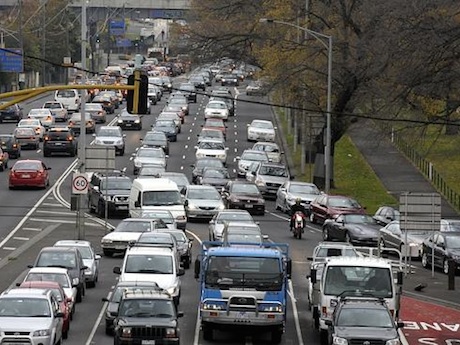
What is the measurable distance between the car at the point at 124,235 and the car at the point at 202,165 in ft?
71.1

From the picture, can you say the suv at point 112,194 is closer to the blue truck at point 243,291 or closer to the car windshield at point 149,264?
the car windshield at point 149,264

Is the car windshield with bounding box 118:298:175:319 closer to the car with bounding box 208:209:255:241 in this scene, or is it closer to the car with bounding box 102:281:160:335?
the car with bounding box 102:281:160:335

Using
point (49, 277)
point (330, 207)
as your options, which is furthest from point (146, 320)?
point (330, 207)

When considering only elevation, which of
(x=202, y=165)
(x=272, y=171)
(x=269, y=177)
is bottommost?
(x=269, y=177)

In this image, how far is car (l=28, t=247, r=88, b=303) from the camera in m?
37.0

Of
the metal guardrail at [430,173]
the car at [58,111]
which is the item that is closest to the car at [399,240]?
the metal guardrail at [430,173]

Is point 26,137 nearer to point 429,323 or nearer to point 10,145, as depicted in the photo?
point 10,145

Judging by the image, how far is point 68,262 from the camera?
123 feet

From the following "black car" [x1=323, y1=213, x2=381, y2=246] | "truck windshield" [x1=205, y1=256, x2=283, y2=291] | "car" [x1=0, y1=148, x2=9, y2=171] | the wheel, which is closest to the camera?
"truck windshield" [x1=205, y1=256, x2=283, y2=291]

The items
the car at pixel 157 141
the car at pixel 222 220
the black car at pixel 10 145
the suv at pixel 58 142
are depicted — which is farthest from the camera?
the car at pixel 157 141

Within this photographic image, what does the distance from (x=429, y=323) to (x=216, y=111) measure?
67.2 metres

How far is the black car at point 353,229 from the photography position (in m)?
50.4

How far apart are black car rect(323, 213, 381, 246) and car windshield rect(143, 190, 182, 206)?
5443mm

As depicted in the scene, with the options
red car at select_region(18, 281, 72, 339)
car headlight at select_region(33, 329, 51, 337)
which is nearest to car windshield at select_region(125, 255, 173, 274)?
red car at select_region(18, 281, 72, 339)
